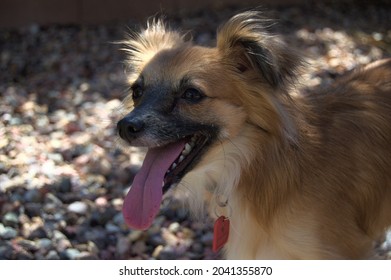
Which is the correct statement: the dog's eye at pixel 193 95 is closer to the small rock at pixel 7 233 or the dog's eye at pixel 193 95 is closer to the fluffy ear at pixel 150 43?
the fluffy ear at pixel 150 43

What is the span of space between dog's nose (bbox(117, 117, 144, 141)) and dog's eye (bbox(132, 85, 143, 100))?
0.37m

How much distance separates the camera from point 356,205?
341 cm

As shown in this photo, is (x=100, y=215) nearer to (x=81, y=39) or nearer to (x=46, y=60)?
(x=46, y=60)

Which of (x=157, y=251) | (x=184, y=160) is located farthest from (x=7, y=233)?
(x=184, y=160)

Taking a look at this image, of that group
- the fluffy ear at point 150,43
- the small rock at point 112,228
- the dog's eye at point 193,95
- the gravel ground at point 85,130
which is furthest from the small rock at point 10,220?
the dog's eye at point 193,95

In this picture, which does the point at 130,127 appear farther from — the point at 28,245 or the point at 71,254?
the point at 28,245

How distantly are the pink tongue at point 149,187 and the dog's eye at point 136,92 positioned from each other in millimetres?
340

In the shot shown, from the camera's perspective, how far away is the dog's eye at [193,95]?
3174 millimetres

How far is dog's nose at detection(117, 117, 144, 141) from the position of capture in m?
3.03

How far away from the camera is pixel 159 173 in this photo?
10.3 ft

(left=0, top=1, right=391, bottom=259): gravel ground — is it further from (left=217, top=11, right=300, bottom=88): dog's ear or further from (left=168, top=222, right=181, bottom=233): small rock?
(left=217, top=11, right=300, bottom=88): dog's ear

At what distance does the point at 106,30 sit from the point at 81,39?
0.39m

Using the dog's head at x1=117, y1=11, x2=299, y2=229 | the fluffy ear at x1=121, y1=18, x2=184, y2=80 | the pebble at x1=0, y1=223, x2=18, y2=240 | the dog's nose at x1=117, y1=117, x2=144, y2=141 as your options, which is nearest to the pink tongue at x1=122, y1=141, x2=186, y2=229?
the dog's head at x1=117, y1=11, x2=299, y2=229

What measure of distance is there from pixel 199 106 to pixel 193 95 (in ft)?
0.23
